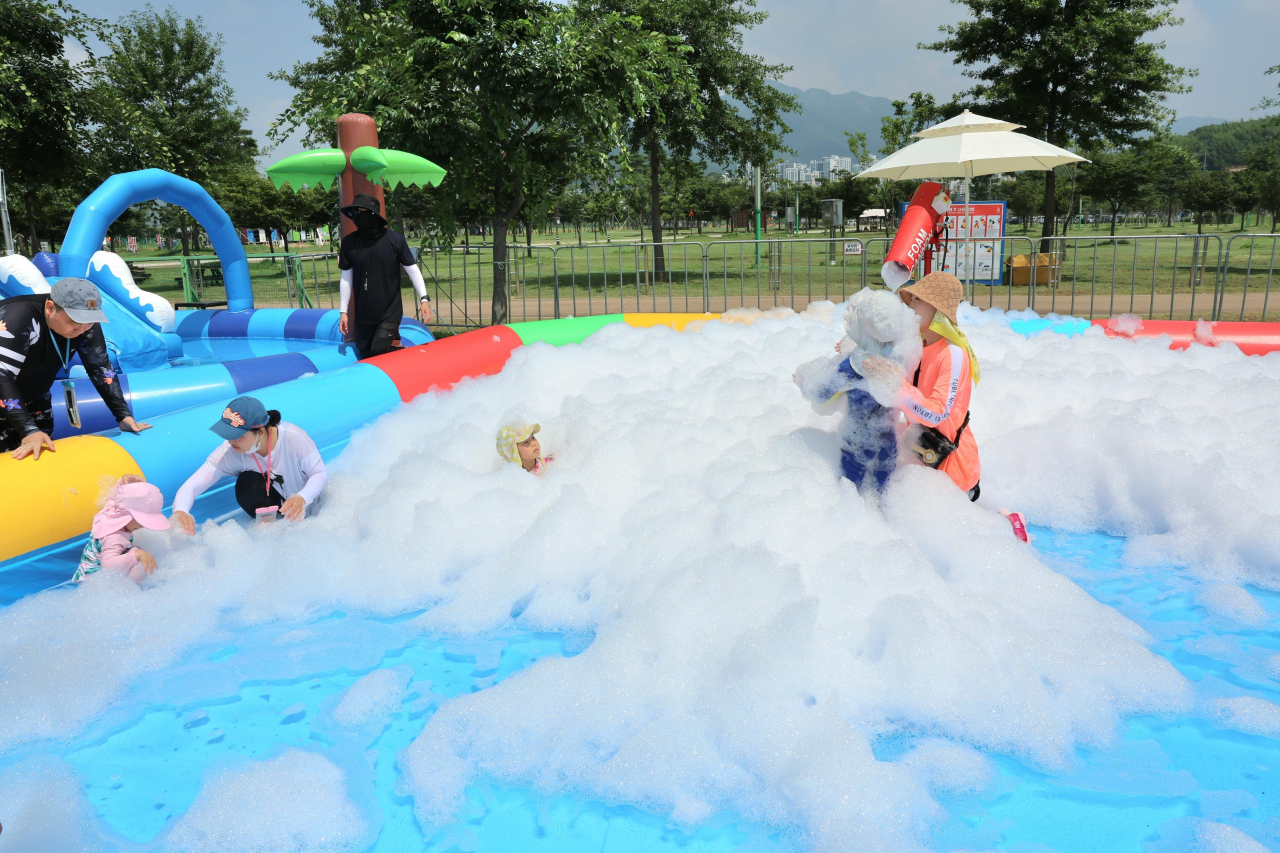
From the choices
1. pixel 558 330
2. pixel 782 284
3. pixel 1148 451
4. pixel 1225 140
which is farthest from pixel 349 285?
pixel 1225 140

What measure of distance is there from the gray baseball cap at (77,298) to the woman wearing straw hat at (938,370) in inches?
143

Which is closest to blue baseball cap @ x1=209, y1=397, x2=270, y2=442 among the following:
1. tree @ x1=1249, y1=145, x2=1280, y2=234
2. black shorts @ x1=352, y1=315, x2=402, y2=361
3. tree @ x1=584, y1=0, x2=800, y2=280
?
black shorts @ x1=352, y1=315, x2=402, y2=361

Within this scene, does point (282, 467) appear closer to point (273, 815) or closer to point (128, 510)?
point (128, 510)

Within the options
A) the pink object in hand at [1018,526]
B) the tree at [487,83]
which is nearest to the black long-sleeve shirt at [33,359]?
the pink object in hand at [1018,526]

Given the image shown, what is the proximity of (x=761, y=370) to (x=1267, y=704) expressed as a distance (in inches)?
140

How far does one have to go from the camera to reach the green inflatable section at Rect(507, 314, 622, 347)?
22.3 feet

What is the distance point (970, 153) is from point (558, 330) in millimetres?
5455

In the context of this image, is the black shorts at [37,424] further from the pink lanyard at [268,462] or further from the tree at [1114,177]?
the tree at [1114,177]

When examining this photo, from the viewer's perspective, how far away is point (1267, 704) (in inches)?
105

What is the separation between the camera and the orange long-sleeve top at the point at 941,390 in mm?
3332

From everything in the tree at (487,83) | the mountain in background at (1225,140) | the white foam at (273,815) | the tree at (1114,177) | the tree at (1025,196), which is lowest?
the white foam at (273,815)

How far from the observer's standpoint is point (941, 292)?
11.0ft

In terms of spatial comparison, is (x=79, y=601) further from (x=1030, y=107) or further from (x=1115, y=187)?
(x=1115, y=187)

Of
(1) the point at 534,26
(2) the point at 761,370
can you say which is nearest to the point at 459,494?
(2) the point at 761,370
